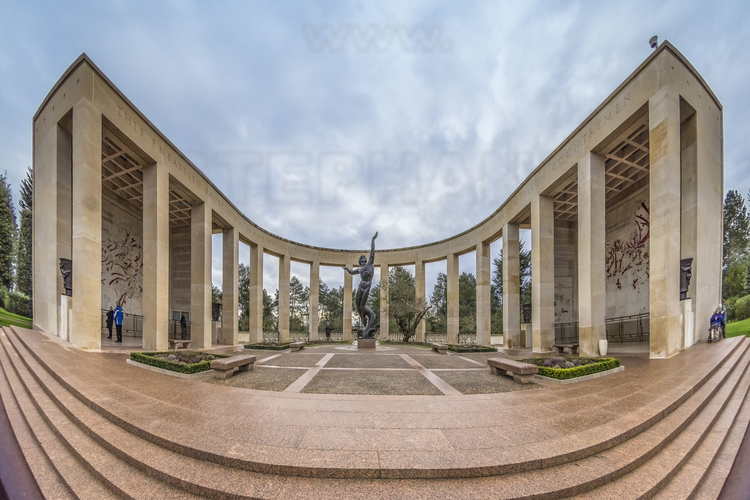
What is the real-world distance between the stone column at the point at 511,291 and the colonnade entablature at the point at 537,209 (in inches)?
3.9

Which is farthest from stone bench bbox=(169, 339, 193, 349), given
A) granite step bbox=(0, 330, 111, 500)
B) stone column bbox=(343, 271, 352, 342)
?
stone column bbox=(343, 271, 352, 342)

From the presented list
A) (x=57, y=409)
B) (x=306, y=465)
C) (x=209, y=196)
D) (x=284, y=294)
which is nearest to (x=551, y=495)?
(x=306, y=465)

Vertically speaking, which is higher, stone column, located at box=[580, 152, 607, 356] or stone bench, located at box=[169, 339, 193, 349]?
stone column, located at box=[580, 152, 607, 356]

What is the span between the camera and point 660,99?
10836 mm

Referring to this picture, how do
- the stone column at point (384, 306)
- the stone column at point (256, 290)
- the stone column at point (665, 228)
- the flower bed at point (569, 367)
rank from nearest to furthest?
the flower bed at point (569, 367) < the stone column at point (665, 228) < the stone column at point (256, 290) < the stone column at point (384, 306)

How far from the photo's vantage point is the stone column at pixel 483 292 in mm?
23406

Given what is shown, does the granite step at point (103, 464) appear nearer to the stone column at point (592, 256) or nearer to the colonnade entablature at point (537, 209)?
the colonnade entablature at point (537, 209)

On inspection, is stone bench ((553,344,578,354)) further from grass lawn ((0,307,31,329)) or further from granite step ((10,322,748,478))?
grass lawn ((0,307,31,329))

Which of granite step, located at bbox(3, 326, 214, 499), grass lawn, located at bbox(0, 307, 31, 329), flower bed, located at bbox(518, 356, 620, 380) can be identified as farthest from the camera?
grass lawn, located at bbox(0, 307, 31, 329)

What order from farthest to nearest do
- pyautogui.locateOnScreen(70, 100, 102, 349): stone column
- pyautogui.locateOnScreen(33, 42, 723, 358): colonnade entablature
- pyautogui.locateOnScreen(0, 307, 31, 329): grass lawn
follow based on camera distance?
pyautogui.locateOnScreen(0, 307, 31, 329): grass lawn < pyautogui.locateOnScreen(33, 42, 723, 358): colonnade entablature < pyautogui.locateOnScreen(70, 100, 102, 349): stone column

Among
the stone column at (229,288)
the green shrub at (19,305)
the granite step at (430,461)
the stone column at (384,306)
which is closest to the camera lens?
the granite step at (430,461)

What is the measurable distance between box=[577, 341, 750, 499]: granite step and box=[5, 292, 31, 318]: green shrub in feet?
117

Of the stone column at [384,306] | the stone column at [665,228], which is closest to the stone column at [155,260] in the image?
the stone column at [384,306]

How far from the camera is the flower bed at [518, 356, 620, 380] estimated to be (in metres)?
7.44
